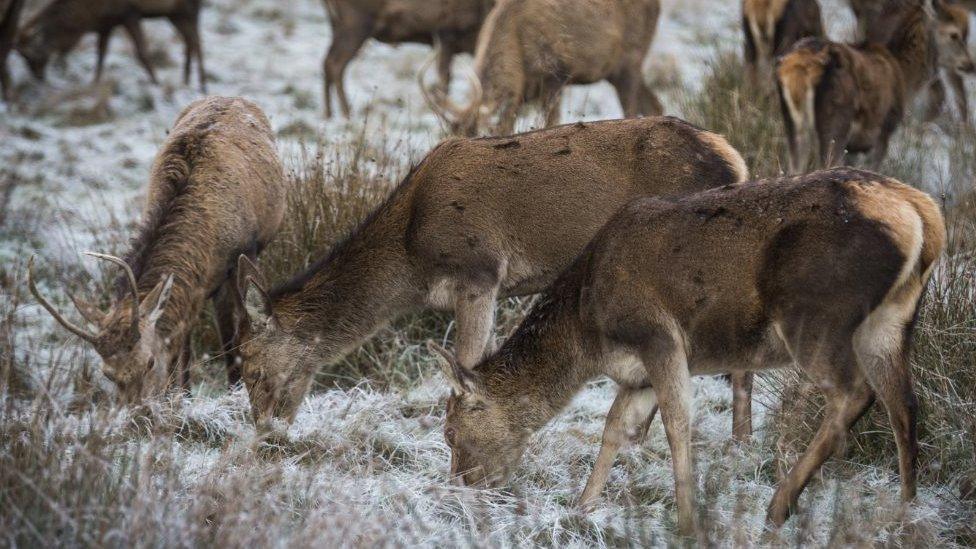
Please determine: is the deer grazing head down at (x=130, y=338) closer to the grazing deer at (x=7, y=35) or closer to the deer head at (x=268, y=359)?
the deer head at (x=268, y=359)

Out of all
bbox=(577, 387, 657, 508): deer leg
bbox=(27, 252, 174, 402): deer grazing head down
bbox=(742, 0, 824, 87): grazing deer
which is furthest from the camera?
bbox=(742, 0, 824, 87): grazing deer

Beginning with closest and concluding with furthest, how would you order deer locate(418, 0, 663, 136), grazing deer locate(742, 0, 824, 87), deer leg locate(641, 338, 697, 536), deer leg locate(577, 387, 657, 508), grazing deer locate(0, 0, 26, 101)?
deer leg locate(641, 338, 697, 536) → deer leg locate(577, 387, 657, 508) → deer locate(418, 0, 663, 136) → grazing deer locate(742, 0, 824, 87) → grazing deer locate(0, 0, 26, 101)

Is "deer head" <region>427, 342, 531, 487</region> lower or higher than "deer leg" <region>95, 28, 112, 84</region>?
higher

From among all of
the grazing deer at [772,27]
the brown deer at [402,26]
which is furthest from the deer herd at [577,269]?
the brown deer at [402,26]

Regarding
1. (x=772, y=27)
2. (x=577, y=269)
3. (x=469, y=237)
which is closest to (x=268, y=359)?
(x=469, y=237)

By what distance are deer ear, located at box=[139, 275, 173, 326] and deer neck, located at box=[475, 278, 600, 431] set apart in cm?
172

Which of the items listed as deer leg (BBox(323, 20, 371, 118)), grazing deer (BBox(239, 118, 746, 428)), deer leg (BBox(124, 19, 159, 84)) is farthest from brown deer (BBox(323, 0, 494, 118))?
grazing deer (BBox(239, 118, 746, 428))

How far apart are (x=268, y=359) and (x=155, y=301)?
62 cm

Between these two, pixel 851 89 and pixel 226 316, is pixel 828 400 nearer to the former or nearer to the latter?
pixel 226 316

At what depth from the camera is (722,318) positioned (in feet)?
15.3

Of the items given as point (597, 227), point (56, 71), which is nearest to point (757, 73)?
point (597, 227)

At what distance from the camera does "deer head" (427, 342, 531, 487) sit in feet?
16.9

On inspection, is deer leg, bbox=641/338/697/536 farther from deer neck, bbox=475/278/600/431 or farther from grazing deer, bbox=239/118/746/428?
grazing deer, bbox=239/118/746/428

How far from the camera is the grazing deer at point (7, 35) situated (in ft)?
39.9
